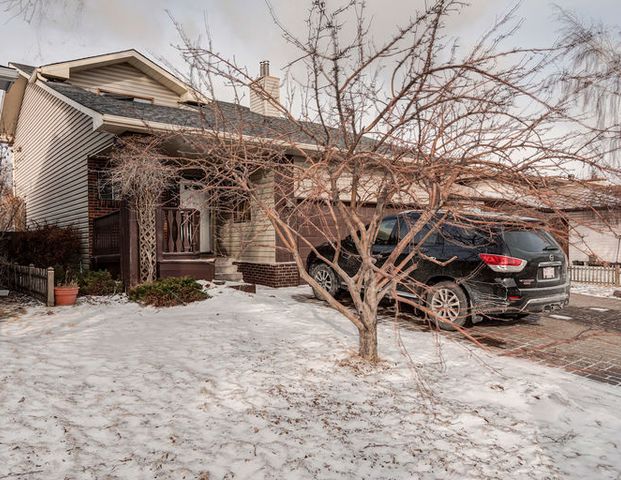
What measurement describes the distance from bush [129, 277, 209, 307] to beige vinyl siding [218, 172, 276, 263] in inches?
91.8

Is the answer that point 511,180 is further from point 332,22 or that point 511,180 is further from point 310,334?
point 310,334

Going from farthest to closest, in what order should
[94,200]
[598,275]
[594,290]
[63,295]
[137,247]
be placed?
[598,275] < [594,290] < [94,200] < [137,247] < [63,295]

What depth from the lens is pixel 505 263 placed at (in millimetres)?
5863

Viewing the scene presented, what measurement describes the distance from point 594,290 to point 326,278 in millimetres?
8021

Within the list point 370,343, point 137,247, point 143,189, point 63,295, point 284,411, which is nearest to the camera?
point 284,411

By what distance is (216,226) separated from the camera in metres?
12.6

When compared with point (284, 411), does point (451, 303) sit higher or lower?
higher

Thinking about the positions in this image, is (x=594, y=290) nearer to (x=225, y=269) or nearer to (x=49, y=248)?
(x=225, y=269)

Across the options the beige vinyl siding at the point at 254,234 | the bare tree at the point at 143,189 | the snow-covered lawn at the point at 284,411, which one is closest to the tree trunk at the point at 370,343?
the snow-covered lawn at the point at 284,411

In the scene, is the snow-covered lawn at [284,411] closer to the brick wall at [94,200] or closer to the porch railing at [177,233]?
the porch railing at [177,233]

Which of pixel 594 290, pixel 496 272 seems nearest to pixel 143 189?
pixel 496 272

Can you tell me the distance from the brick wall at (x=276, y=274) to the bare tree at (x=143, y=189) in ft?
9.82

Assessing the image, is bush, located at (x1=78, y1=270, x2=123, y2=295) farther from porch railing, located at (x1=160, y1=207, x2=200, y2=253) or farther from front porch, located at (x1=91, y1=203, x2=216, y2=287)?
porch railing, located at (x1=160, y1=207, x2=200, y2=253)

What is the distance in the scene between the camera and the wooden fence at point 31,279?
7.81 meters
